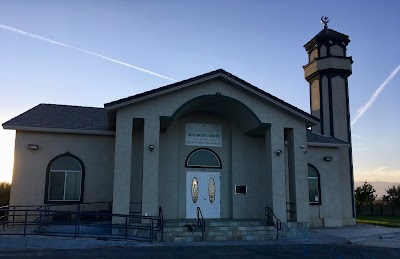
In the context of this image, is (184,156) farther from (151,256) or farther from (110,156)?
(151,256)

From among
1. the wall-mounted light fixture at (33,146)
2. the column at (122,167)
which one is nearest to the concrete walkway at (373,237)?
the column at (122,167)

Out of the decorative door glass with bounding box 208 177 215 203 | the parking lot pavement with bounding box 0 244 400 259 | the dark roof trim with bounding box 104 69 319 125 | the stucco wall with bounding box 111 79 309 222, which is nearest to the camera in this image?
the parking lot pavement with bounding box 0 244 400 259

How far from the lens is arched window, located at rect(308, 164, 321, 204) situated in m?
20.7

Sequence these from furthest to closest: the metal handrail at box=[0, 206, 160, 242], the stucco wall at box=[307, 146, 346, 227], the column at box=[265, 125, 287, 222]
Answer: the stucco wall at box=[307, 146, 346, 227]
the column at box=[265, 125, 287, 222]
the metal handrail at box=[0, 206, 160, 242]

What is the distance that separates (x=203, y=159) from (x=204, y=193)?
160cm

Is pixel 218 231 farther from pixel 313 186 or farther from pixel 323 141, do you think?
pixel 323 141

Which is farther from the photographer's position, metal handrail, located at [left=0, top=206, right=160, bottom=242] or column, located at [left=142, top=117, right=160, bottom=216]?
column, located at [left=142, top=117, right=160, bottom=216]

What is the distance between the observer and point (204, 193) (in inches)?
721

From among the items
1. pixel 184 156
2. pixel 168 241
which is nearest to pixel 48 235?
pixel 168 241

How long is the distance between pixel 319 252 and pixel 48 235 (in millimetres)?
8991

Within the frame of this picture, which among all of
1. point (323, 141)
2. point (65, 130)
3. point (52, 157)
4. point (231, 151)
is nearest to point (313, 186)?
point (323, 141)

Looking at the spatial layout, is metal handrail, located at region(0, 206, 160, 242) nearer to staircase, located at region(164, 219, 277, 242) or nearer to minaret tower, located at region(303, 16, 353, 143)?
staircase, located at region(164, 219, 277, 242)

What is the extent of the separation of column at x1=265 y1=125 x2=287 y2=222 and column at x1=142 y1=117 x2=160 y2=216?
5032 millimetres

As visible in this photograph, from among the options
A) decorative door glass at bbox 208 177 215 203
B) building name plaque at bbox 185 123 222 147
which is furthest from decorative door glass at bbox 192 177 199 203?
building name plaque at bbox 185 123 222 147
